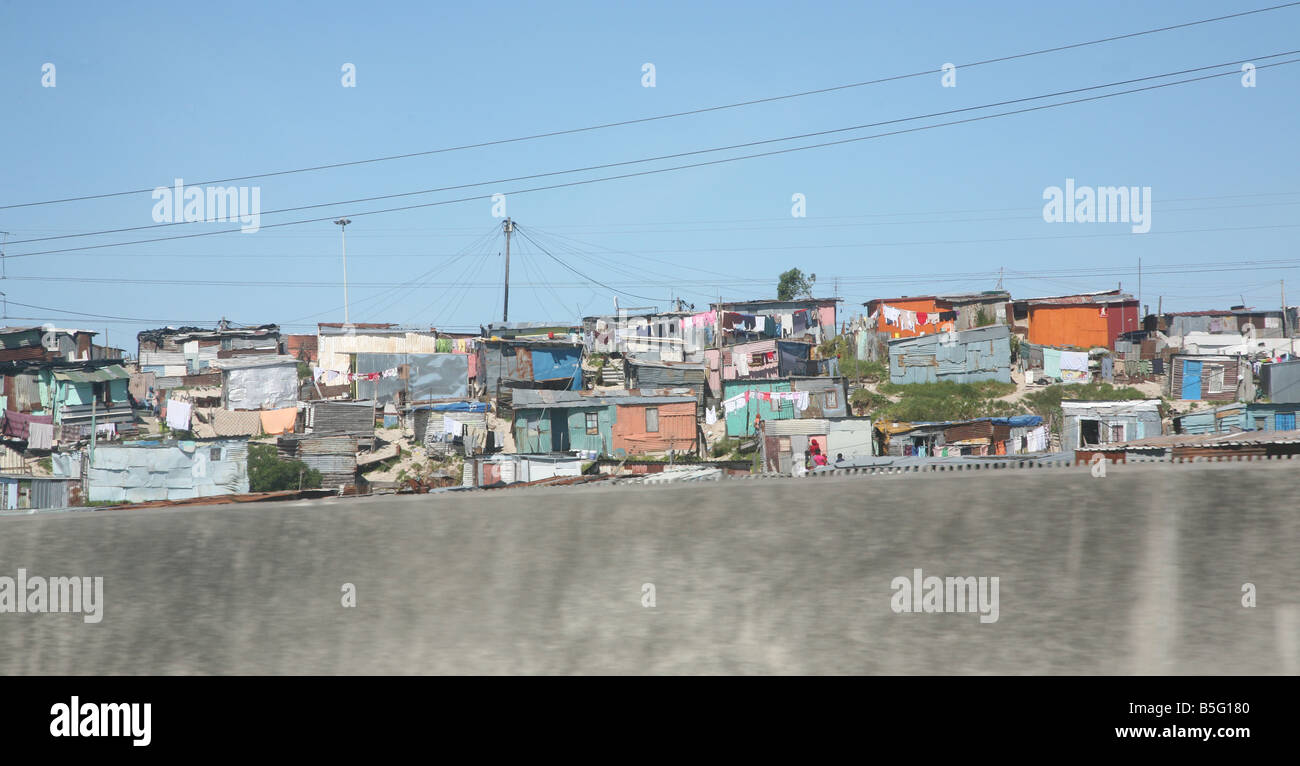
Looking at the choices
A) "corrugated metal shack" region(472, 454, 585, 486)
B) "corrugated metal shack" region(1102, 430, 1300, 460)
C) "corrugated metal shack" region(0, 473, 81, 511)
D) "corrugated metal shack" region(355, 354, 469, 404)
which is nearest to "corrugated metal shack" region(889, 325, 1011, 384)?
"corrugated metal shack" region(472, 454, 585, 486)

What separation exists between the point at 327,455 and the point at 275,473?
6.37 feet

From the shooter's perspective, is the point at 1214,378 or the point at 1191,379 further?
the point at 1191,379

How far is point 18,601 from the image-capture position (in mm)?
3715

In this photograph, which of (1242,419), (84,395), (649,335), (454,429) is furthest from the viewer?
(649,335)

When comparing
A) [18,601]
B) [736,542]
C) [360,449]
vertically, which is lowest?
[360,449]

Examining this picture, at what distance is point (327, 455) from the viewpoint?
3091 cm

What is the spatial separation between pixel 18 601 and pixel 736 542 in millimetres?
2863

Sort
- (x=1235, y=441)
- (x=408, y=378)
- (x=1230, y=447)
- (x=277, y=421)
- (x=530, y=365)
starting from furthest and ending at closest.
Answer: (x=408, y=378) < (x=530, y=365) < (x=277, y=421) < (x=1235, y=441) < (x=1230, y=447)

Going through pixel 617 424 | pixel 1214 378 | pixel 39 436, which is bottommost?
pixel 39 436

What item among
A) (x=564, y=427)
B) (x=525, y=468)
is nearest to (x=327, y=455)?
(x=564, y=427)

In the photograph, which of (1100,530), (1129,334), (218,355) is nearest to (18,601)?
(1100,530)

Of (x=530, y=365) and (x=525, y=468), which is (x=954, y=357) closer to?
(x=530, y=365)
